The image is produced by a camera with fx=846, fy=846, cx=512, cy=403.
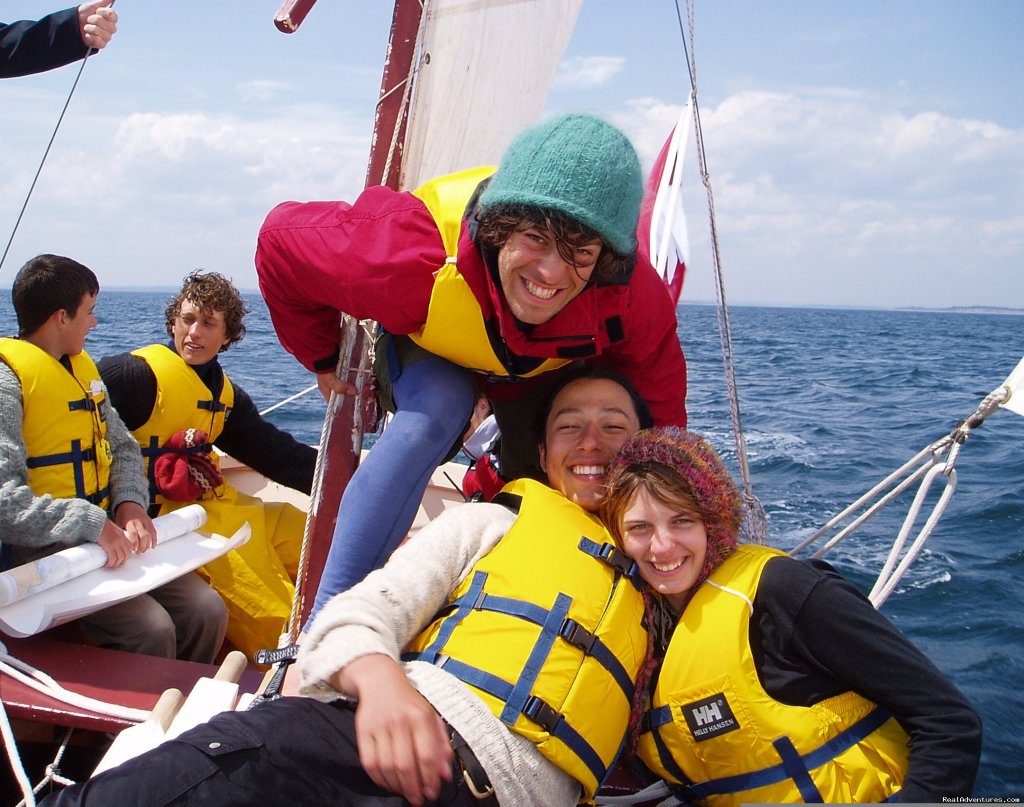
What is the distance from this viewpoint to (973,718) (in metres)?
1.35

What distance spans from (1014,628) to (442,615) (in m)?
3.20

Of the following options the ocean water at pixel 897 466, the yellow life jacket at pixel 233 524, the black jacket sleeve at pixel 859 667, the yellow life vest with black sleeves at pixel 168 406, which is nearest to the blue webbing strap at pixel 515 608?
the black jacket sleeve at pixel 859 667

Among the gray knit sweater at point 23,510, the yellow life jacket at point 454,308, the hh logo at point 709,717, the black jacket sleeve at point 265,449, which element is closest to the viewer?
the hh logo at point 709,717

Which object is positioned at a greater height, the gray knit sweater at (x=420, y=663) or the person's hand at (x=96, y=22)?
the person's hand at (x=96, y=22)

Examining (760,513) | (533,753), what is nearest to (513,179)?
(533,753)

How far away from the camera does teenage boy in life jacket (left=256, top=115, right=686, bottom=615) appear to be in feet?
5.17

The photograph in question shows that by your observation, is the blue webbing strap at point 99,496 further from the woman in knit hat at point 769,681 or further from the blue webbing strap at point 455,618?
the woman in knit hat at point 769,681

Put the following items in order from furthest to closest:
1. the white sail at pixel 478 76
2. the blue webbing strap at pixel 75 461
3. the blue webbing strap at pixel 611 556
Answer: the white sail at pixel 478 76, the blue webbing strap at pixel 75 461, the blue webbing strap at pixel 611 556

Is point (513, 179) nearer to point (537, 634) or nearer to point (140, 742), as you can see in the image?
point (537, 634)

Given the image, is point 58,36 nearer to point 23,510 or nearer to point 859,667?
point 23,510

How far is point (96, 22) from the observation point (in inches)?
89.7

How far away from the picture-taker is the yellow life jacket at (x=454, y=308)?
5.65ft

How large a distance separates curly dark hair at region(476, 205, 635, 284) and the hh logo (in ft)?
2.74

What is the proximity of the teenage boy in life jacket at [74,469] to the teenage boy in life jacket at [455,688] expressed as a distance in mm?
1050
